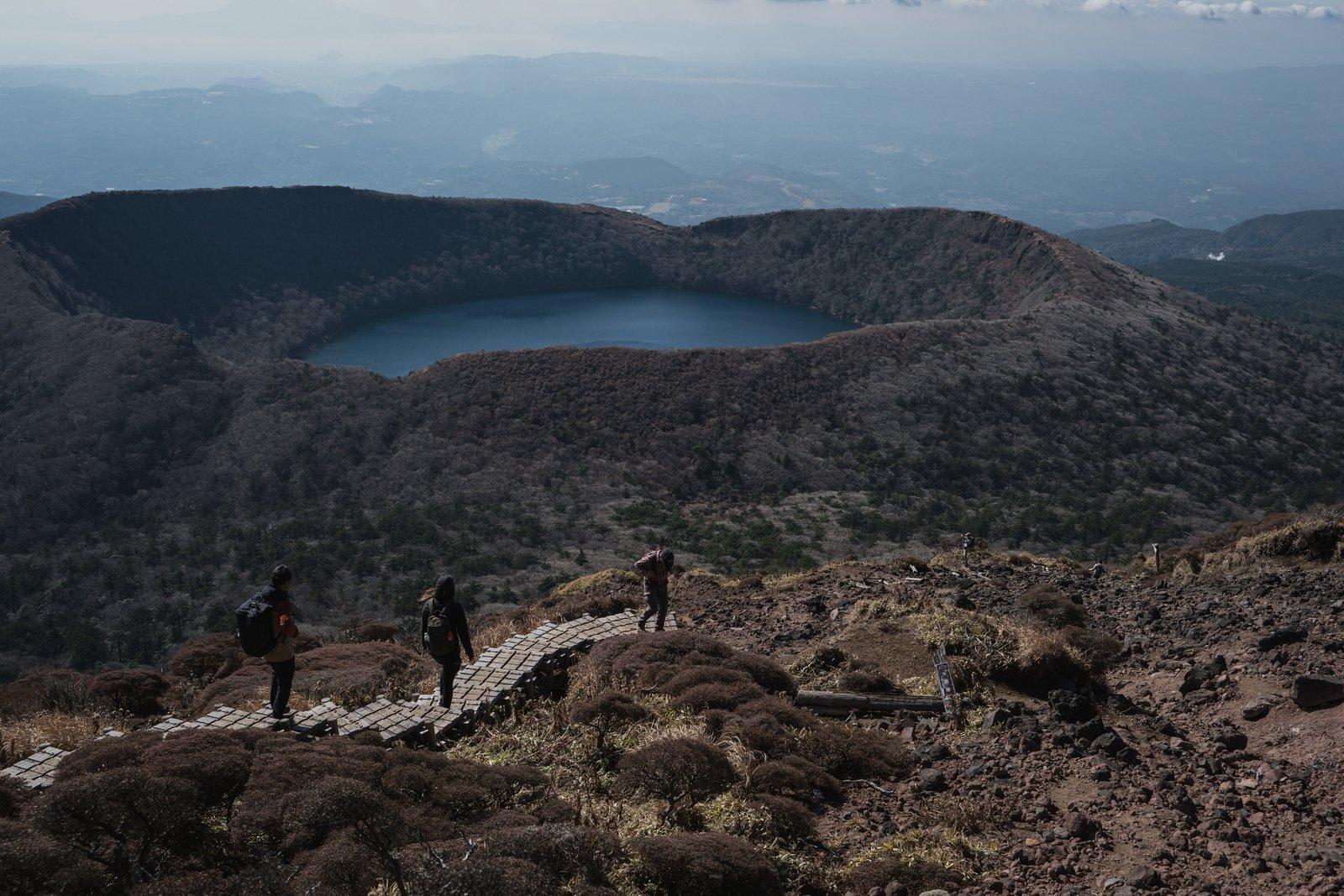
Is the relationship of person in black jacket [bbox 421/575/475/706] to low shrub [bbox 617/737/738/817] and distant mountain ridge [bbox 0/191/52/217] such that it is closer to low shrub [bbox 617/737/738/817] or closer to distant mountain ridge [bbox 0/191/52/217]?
low shrub [bbox 617/737/738/817]

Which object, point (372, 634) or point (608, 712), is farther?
point (372, 634)

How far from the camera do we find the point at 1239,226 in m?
138

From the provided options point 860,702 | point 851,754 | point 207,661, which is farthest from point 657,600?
point 207,661

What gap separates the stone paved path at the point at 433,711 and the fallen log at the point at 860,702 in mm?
2820

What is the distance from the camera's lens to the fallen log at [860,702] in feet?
32.4

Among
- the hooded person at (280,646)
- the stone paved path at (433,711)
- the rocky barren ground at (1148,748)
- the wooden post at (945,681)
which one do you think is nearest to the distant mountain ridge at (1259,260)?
the rocky barren ground at (1148,748)

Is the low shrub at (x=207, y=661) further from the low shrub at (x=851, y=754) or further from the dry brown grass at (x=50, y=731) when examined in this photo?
the low shrub at (x=851, y=754)

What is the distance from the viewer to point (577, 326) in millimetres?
59562

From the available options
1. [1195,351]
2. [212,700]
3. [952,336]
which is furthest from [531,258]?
[212,700]

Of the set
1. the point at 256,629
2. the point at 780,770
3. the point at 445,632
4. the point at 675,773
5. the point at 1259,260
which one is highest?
the point at 1259,260

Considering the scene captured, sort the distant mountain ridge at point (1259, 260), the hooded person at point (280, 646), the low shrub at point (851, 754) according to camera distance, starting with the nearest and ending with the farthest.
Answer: the low shrub at point (851, 754)
the hooded person at point (280, 646)
the distant mountain ridge at point (1259, 260)

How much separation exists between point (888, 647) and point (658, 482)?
20856 mm

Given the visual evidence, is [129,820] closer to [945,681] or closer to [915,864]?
[915,864]

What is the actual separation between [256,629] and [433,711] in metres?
1.93
